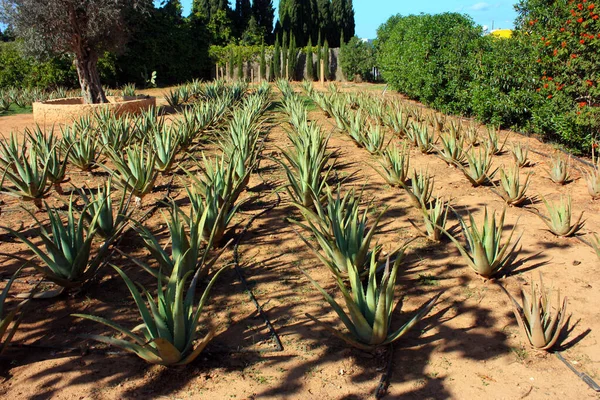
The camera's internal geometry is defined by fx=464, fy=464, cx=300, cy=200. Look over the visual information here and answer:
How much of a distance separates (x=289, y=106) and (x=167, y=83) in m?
16.3

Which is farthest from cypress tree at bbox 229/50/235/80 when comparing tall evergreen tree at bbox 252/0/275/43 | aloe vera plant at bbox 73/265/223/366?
aloe vera plant at bbox 73/265/223/366

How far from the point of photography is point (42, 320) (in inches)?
111

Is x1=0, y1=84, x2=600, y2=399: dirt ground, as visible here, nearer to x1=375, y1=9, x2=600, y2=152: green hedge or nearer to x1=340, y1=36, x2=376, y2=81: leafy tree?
x1=375, y1=9, x2=600, y2=152: green hedge

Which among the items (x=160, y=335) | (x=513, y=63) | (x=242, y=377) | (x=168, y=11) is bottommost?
(x=242, y=377)

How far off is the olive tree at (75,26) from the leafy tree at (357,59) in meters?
15.4

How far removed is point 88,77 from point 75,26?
1.38 m

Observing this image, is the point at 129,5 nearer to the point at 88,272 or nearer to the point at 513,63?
the point at 513,63

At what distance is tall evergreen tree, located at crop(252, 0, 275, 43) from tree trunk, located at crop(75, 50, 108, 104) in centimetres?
2505

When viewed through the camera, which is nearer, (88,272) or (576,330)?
(576,330)

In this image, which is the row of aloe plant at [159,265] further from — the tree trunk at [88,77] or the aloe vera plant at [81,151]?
the tree trunk at [88,77]

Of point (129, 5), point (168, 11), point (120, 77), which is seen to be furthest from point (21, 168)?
point (168, 11)

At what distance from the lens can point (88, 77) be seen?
Result: 12.1m

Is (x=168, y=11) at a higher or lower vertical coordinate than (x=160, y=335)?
higher

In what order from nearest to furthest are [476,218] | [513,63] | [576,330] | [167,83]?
[576,330]
[476,218]
[513,63]
[167,83]
